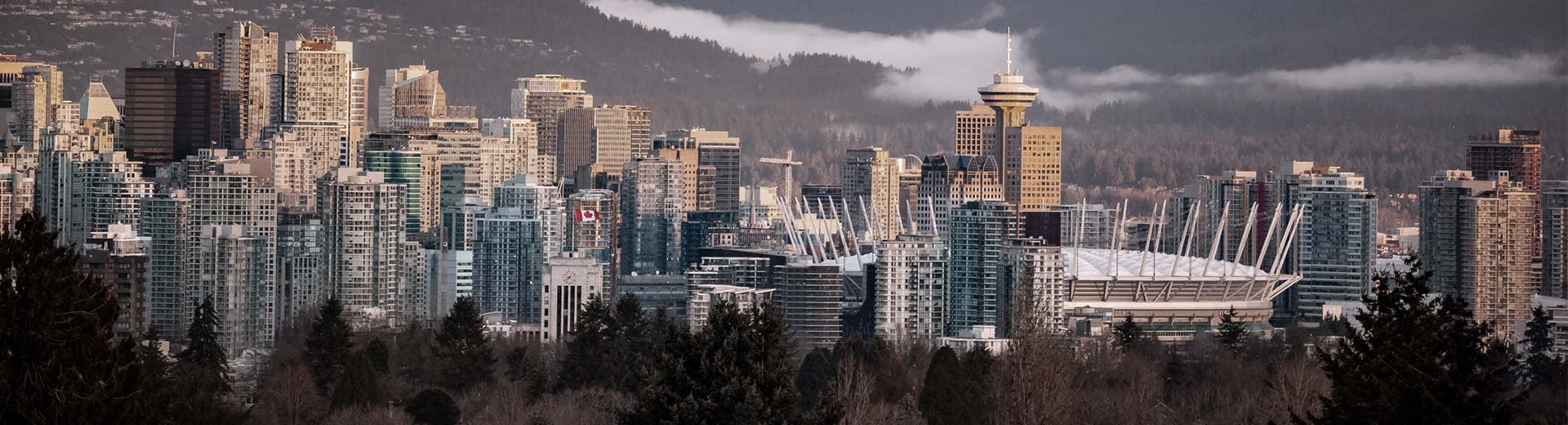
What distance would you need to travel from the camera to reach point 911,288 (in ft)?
139

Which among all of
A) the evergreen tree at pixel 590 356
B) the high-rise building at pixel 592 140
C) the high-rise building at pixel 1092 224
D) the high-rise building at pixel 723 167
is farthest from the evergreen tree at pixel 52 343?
the high-rise building at pixel 592 140

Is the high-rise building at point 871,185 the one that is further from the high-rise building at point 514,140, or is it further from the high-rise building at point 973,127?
the high-rise building at point 514,140

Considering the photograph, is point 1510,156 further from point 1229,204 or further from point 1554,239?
point 1229,204

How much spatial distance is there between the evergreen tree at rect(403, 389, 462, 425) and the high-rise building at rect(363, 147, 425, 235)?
30737 millimetres

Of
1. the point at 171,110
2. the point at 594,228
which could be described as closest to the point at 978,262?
the point at 594,228

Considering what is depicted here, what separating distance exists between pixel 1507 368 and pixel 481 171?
48681 mm

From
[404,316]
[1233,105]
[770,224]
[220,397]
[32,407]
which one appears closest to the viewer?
[32,407]

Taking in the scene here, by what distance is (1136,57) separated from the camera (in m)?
51.5

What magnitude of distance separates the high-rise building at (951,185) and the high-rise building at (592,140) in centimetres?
746

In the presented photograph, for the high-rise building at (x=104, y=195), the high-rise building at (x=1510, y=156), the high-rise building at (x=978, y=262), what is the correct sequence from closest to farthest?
the high-rise building at (x=978, y=262), the high-rise building at (x=104, y=195), the high-rise building at (x=1510, y=156)

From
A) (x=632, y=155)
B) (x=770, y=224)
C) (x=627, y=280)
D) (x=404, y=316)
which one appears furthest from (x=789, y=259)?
(x=632, y=155)

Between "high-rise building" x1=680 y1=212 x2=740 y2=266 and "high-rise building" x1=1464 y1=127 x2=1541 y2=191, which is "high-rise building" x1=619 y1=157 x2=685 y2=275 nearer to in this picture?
"high-rise building" x1=680 y1=212 x2=740 y2=266

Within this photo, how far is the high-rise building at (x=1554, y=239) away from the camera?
140 ft

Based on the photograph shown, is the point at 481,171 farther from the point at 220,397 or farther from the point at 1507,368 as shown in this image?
the point at 1507,368
